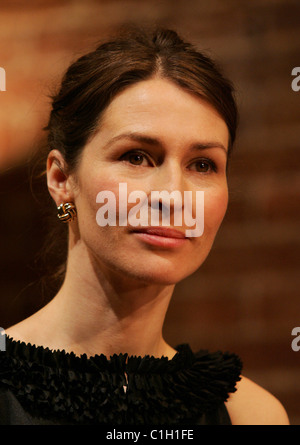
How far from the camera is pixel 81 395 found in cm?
97

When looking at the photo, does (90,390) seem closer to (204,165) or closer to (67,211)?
Answer: (67,211)

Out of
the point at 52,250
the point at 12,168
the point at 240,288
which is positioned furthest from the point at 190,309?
the point at 12,168

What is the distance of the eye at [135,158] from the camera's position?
985mm

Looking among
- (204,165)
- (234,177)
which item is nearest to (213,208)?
(204,165)

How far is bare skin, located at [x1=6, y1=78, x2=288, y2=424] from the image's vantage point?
0.97 metres

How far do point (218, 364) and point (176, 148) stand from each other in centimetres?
40

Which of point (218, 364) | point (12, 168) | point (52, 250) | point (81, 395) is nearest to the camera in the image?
point (81, 395)

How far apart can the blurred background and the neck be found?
0.38m

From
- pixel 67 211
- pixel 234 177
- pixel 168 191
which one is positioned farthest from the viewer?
pixel 234 177

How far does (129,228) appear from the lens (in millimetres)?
958

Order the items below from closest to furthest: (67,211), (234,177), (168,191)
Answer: (168,191), (67,211), (234,177)

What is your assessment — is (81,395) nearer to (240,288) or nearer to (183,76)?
(183,76)

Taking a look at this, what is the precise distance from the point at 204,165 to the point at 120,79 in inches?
7.7

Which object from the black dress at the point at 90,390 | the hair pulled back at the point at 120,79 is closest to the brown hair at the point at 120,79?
the hair pulled back at the point at 120,79
